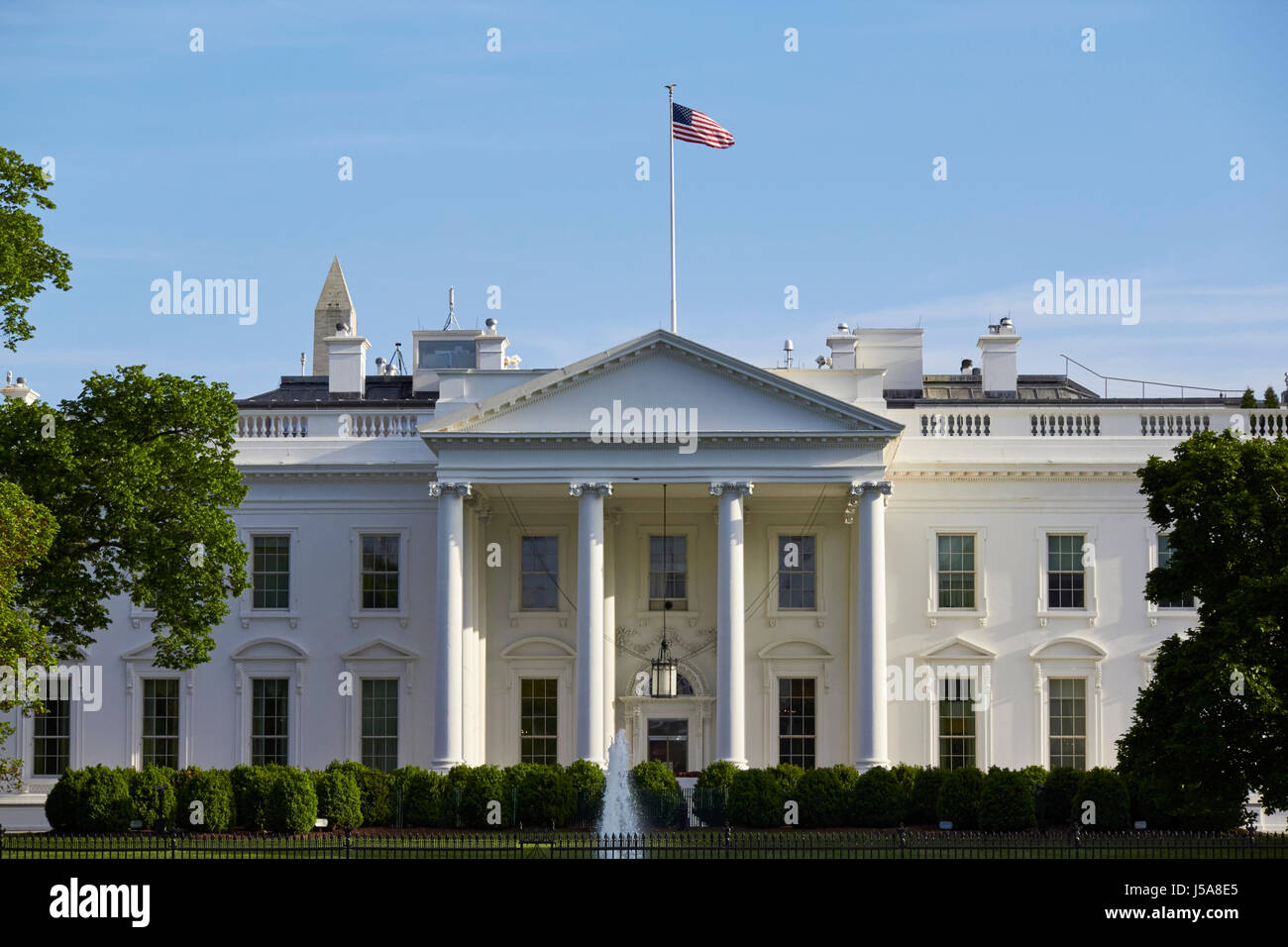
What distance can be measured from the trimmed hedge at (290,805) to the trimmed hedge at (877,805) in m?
11.8

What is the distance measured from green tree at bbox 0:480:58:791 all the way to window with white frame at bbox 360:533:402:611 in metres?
15.1

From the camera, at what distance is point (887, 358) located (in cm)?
5381

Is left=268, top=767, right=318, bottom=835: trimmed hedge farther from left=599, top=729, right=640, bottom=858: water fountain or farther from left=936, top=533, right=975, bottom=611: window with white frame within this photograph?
left=936, top=533, right=975, bottom=611: window with white frame

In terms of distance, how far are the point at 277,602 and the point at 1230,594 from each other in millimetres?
25257

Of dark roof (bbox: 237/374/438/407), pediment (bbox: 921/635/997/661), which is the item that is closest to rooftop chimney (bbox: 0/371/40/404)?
dark roof (bbox: 237/374/438/407)

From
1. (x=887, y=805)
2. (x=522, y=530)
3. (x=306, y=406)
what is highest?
(x=306, y=406)

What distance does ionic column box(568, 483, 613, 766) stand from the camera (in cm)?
4191

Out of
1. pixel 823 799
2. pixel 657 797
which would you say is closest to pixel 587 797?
pixel 657 797

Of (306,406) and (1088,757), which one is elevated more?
(306,406)

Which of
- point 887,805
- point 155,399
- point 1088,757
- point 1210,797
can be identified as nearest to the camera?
point 1210,797
